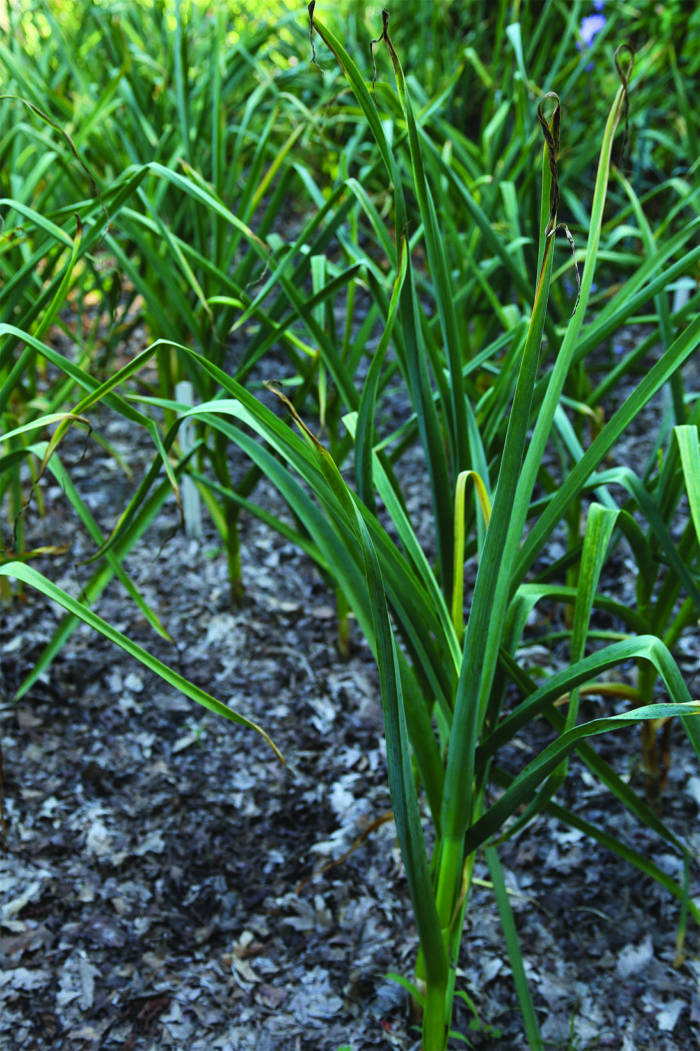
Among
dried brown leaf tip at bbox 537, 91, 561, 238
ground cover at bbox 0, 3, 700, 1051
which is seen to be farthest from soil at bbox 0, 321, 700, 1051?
dried brown leaf tip at bbox 537, 91, 561, 238

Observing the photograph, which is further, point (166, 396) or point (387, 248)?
point (166, 396)

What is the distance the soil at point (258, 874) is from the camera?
899 mm

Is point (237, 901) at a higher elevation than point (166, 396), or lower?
lower

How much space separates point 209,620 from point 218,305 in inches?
22.5

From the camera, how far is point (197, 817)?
1124 millimetres

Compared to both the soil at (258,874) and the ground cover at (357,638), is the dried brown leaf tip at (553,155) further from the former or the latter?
the soil at (258,874)

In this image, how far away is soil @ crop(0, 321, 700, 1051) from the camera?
899 mm

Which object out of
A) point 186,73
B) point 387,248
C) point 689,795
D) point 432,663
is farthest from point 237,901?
point 186,73

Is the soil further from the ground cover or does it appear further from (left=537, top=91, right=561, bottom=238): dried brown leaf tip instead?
(left=537, top=91, right=561, bottom=238): dried brown leaf tip

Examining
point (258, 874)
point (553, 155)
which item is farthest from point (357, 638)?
point (553, 155)

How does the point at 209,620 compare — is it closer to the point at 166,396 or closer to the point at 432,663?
the point at 166,396

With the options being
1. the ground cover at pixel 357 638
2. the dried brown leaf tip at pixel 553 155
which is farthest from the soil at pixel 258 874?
the dried brown leaf tip at pixel 553 155

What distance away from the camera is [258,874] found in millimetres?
1057

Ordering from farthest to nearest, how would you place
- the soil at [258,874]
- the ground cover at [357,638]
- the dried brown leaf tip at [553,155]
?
the soil at [258,874]
the ground cover at [357,638]
the dried brown leaf tip at [553,155]
